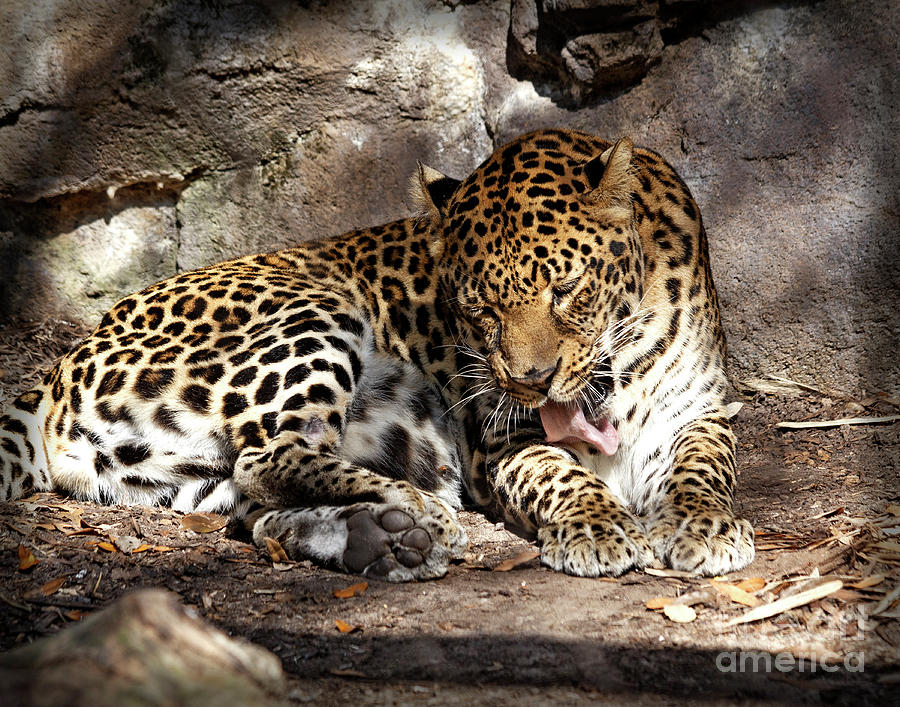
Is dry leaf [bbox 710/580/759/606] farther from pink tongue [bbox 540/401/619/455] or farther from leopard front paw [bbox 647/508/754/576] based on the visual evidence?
pink tongue [bbox 540/401/619/455]

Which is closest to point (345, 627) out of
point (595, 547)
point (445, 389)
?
point (595, 547)

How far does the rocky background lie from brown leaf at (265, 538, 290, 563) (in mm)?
3273

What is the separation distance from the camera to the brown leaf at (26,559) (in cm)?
451

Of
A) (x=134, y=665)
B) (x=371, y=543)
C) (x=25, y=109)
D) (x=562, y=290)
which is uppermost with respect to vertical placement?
(x=25, y=109)

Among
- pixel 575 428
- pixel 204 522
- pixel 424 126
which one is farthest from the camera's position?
pixel 424 126

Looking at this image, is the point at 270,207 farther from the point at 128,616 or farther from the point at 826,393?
the point at 128,616

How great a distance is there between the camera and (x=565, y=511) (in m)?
4.89

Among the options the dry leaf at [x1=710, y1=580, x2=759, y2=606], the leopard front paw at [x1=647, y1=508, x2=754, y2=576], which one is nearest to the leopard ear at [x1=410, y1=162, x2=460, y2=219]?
the leopard front paw at [x1=647, y1=508, x2=754, y2=576]

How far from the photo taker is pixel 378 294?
6273 millimetres

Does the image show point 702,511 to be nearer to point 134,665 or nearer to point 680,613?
point 680,613

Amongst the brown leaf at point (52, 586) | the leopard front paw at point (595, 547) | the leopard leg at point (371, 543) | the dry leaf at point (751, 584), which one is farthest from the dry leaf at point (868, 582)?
the brown leaf at point (52, 586)

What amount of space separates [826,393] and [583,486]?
225 cm

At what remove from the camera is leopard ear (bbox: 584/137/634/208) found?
5008 mm

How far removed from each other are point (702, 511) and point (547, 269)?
4.66 feet
